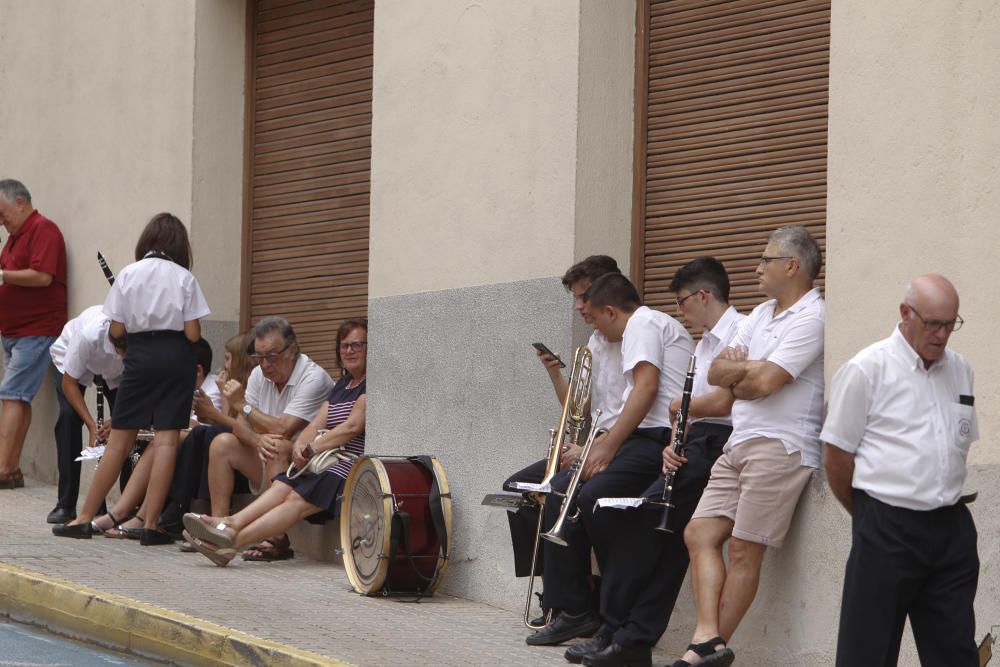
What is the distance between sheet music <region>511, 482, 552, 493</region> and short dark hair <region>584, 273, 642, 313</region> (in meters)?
0.89

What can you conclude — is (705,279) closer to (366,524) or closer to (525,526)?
(525,526)

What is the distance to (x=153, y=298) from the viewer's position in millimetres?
9922

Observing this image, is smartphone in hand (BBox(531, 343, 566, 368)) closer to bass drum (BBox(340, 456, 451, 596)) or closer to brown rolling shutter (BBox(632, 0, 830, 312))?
brown rolling shutter (BBox(632, 0, 830, 312))

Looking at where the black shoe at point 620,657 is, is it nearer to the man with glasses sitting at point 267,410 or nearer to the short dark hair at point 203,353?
the man with glasses sitting at point 267,410

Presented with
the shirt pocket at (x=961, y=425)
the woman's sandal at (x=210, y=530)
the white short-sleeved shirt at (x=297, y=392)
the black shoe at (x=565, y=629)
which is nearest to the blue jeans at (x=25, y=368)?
the white short-sleeved shirt at (x=297, y=392)

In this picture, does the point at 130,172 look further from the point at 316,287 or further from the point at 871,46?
the point at 871,46

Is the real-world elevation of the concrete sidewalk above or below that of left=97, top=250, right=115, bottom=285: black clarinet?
below

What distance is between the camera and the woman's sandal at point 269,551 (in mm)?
9859

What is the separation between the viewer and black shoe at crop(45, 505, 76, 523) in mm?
10758

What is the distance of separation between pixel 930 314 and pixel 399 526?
3.95 meters

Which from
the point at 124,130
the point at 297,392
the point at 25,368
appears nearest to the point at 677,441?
the point at 297,392

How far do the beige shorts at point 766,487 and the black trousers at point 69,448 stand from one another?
18.4 ft

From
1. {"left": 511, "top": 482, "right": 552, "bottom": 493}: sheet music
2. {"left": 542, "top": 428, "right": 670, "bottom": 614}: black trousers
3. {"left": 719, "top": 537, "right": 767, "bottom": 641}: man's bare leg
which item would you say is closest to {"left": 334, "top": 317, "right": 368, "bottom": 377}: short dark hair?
{"left": 511, "top": 482, "right": 552, "bottom": 493}: sheet music

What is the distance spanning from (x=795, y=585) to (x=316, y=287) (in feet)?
16.8
